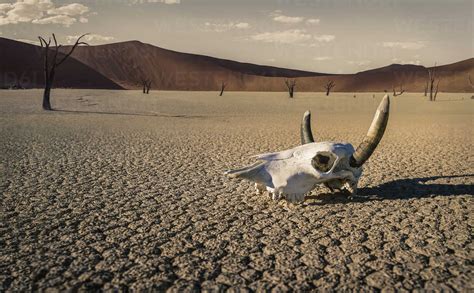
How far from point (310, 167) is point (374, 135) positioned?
0.68m

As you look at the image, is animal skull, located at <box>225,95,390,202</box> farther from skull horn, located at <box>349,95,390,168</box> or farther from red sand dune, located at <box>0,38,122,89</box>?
red sand dune, located at <box>0,38,122,89</box>

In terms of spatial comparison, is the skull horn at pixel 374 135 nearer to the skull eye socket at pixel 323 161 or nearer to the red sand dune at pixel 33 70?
the skull eye socket at pixel 323 161

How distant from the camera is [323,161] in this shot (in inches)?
148

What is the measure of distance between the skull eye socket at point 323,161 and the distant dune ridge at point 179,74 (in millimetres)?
74322

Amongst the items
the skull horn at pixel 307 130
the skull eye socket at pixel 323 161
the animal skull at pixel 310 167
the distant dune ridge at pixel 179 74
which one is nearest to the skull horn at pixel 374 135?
the animal skull at pixel 310 167

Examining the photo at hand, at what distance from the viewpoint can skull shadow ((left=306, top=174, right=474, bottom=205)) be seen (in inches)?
163

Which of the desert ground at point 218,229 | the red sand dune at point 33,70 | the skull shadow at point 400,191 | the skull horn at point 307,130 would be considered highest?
the red sand dune at point 33,70

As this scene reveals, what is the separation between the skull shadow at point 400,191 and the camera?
4.13m

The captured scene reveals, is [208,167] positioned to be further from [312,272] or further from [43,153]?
[312,272]

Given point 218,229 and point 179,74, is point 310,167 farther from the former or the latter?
point 179,74

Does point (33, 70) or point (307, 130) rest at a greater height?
point (33, 70)

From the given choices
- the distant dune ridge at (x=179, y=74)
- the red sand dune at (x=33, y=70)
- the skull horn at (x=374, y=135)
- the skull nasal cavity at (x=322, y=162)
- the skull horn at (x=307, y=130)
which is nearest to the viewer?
the skull horn at (x=374, y=135)

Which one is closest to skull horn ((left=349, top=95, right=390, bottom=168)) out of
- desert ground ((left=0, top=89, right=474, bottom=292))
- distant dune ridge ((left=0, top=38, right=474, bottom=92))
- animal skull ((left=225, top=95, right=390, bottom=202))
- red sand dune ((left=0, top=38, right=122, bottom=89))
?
animal skull ((left=225, top=95, right=390, bottom=202))

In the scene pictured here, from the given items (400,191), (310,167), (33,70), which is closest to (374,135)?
(310,167)
